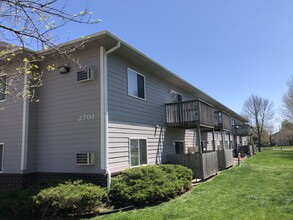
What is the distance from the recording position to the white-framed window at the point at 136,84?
10.6 meters

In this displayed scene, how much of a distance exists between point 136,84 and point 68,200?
19.2ft

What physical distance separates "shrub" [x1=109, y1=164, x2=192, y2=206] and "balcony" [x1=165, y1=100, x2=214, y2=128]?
3.70 m

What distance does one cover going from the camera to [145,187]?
307 inches

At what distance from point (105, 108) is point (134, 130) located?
2093 millimetres

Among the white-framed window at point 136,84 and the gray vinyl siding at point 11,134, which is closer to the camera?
the gray vinyl siding at point 11,134

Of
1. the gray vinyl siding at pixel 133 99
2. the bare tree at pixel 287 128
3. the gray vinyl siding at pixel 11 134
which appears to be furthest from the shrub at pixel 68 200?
the bare tree at pixel 287 128

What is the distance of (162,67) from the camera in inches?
464

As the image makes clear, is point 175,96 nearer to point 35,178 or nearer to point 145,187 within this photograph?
point 145,187

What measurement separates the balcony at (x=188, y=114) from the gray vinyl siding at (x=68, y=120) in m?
5.03

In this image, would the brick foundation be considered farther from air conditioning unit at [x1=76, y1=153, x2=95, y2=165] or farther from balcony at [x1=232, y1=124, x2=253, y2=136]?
balcony at [x1=232, y1=124, x2=253, y2=136]

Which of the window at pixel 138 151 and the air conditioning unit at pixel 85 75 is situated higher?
the air conditioning unit at pixel 85 75

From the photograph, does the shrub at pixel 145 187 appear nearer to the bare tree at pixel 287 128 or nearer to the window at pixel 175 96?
the window at pixel 175 96

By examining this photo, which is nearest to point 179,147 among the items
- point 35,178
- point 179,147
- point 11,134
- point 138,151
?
point 179,147

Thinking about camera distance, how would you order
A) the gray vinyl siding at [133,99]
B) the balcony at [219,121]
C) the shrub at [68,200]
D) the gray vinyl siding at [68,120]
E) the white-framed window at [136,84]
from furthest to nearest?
the balcony at [219,121], the white-framed window at [136,84], the gray vinyl siding at [133,99], the gray vinyl siding at [68,120], the shrub at [68,200]
